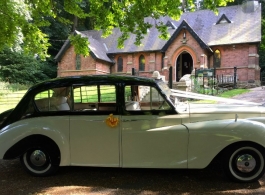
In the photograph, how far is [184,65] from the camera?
29156 millimetres

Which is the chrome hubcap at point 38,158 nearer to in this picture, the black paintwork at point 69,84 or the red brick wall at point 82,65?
the black paintwork at point 69,84

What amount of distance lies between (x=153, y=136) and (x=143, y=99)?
2.29ft

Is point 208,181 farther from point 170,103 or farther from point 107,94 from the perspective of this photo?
point 107,94

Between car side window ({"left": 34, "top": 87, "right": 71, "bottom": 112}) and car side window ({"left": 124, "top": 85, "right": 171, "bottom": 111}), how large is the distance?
1.00 metres

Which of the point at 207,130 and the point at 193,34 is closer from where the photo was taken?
the point at 207,130

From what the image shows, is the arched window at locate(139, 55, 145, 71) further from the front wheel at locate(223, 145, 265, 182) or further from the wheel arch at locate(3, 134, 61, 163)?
the front wheel at locate(223, 145, 265, 182)

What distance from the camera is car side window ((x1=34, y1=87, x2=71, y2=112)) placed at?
4.50 m

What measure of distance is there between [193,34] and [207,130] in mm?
23234

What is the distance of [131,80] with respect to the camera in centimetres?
441

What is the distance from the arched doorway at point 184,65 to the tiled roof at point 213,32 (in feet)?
7.76

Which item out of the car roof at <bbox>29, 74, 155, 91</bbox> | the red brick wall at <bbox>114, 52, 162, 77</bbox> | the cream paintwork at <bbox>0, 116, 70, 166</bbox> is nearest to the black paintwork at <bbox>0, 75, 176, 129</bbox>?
the car roof at <bbox>29, 74, 155, 91</bbox>

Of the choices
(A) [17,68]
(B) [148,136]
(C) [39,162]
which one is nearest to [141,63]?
(A) [17,68]

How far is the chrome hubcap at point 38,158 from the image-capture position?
4484 millimetres

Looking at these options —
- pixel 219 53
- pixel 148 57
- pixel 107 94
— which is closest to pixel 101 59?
pixel 148 57
